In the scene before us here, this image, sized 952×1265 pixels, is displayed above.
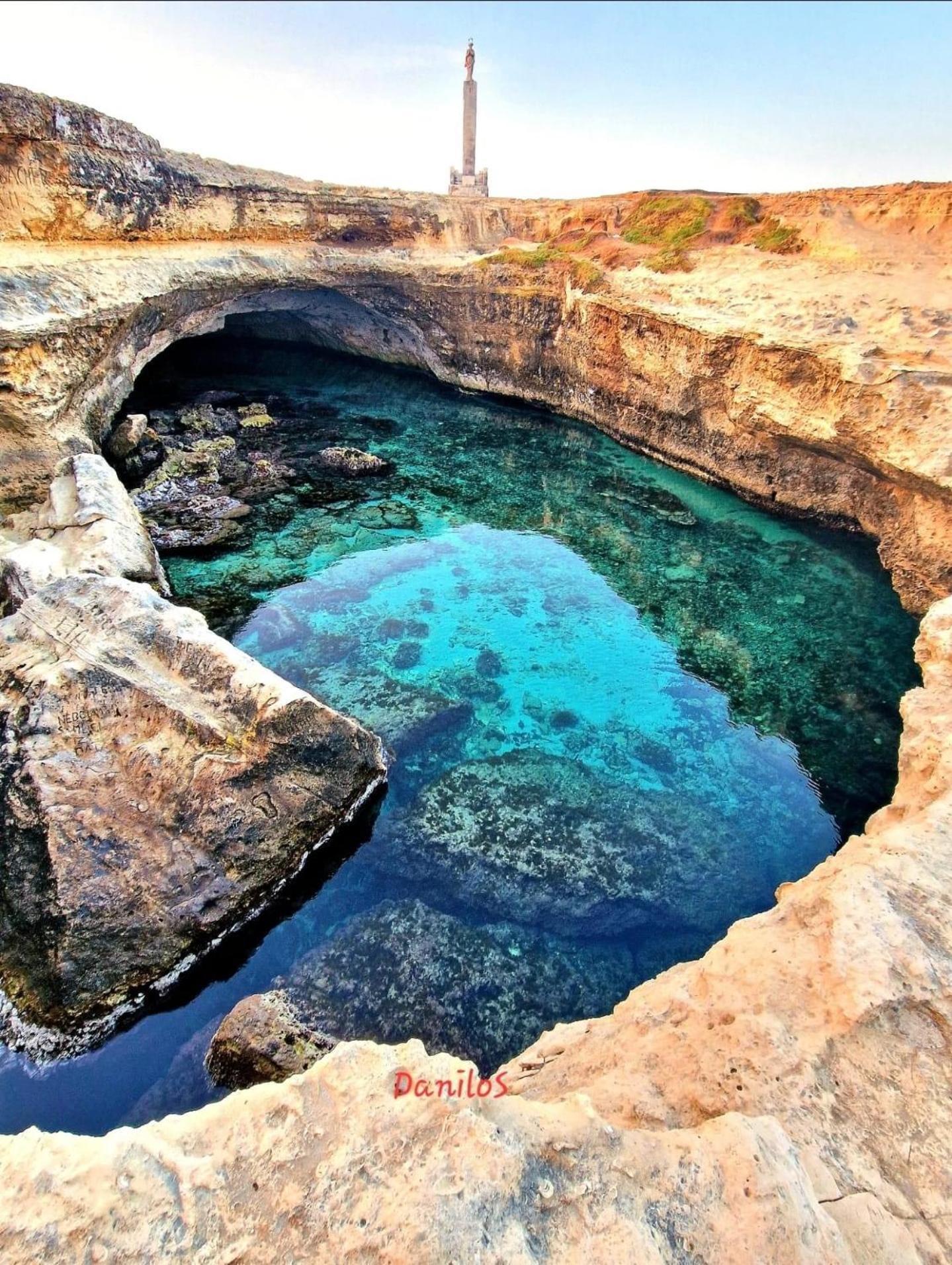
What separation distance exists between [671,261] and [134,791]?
18.5 metres

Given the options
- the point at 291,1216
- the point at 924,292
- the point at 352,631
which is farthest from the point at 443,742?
the point at 924,292

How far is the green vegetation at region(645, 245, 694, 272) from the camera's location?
17672 mm

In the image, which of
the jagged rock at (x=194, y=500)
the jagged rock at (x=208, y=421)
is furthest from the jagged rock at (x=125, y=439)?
the jagged rock at (x=208, y=421)

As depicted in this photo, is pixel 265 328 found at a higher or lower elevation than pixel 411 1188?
higher

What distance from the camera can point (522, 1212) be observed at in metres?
2.62

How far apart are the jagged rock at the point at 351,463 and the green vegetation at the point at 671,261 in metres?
9.22

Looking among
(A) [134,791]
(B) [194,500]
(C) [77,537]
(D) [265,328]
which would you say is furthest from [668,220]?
(A) [134,791]

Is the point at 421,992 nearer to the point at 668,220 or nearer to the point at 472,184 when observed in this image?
the point at 668,220

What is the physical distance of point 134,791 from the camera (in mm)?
6391

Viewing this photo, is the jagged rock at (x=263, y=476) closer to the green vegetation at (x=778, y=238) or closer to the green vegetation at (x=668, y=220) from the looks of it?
the green vegetation at (x=668, y=220)

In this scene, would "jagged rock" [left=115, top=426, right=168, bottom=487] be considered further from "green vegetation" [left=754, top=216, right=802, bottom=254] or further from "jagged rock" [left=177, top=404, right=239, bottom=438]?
"green vegetation" [left=754, top=216, right=802, bottom=254]

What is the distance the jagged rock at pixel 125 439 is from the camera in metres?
15.8

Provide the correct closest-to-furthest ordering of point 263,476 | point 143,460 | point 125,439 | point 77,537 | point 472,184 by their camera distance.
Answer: point 77,537, point 125,439, point 143,460, point 263,476, point 472,184

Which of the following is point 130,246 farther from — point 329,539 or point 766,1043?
point 766,1043
